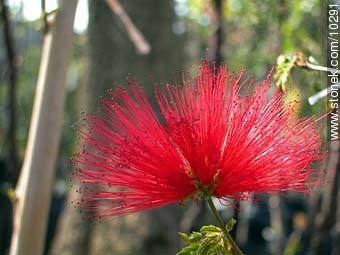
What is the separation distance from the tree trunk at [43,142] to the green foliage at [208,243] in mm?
710

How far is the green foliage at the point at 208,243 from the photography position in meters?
1.18

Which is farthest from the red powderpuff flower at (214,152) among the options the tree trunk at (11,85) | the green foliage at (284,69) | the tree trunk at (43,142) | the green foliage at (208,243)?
the tree trunk at (11,85)

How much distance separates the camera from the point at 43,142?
1800 millimetres

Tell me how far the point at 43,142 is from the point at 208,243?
783 millimetres

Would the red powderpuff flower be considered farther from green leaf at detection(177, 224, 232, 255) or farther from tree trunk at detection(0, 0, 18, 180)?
tree trunk at detection(0, 0, 18, 180)

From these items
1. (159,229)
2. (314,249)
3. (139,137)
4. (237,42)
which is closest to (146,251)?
(159,229)

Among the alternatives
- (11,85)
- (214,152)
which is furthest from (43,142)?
(11,85)

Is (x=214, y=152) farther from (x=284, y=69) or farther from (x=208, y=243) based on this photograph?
(x=284, y=69)

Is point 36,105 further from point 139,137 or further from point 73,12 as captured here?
point 139,137

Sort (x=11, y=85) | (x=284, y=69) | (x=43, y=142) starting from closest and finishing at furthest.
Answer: (x=284, y=69), (x=43, y=142), (x=11, y=85)

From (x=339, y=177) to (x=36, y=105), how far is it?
157 cm

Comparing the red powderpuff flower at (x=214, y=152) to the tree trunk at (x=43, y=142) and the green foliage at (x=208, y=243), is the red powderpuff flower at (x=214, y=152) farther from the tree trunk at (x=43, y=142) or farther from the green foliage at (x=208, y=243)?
the tree trunk at (x=43, y=142)

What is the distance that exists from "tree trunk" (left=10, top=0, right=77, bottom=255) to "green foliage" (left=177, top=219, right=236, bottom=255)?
71cm

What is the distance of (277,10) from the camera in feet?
Answer: 10.6
